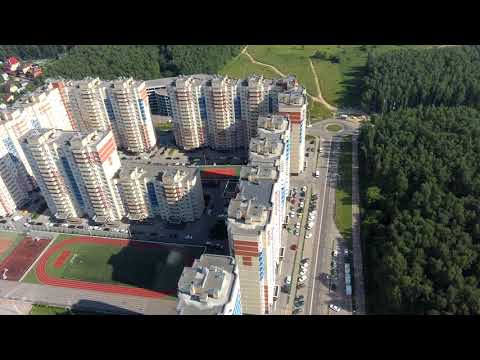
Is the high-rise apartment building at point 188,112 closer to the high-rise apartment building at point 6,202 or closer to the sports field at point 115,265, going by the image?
the sports field at point 115,265

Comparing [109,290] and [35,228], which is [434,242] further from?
[35,228]

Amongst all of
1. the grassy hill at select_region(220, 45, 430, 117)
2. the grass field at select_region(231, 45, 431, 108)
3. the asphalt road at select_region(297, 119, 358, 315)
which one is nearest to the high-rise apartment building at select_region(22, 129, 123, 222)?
the asphalt road at select_region(297, 119, 358, 315)

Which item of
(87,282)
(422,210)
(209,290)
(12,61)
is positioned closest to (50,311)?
(87,282)

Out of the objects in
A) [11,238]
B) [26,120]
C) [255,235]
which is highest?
[26,120]

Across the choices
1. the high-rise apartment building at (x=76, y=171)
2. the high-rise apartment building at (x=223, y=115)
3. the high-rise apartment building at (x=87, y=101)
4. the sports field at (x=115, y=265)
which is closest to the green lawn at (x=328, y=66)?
the high-rise apartment building at (x=223, y=115)

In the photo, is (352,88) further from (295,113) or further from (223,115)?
(295,113)

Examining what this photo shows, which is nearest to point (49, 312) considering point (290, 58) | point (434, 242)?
point (434, 242)

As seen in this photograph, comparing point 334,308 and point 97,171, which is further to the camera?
point 97,171
